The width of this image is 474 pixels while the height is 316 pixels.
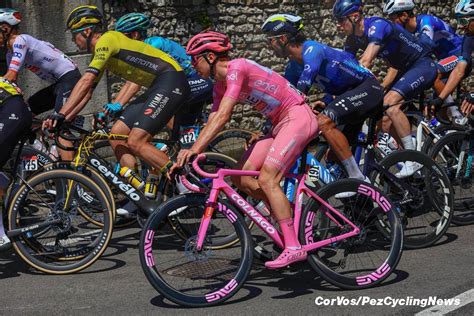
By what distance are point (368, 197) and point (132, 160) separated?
256 cm

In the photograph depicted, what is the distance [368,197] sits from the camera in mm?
7086

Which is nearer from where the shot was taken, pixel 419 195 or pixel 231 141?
pixel 419 195

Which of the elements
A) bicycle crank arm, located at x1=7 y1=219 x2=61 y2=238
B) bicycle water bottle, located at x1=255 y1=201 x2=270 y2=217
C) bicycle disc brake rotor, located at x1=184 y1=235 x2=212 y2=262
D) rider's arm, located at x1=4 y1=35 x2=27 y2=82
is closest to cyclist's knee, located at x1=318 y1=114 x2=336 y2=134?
bicycle water bottle, located at x1=255 y1=201 x2=270 y2=217

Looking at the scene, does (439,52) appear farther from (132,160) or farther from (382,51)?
(132,160)

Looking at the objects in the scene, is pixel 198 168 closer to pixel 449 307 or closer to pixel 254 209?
pixel 254 209

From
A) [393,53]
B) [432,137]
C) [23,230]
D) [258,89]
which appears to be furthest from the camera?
[393,53]

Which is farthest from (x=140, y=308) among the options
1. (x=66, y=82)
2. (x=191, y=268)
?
(x=66, y=82)

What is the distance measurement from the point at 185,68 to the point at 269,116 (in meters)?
3.46

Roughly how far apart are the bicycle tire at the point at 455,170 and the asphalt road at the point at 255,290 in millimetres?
875

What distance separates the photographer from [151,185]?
850cm

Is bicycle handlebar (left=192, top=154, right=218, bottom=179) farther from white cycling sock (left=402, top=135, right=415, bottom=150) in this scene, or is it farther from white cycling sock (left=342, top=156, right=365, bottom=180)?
white cycling sock (left=402, top=135, right=415, bottom=150)

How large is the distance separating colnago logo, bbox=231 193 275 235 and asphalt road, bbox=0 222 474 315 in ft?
1.17

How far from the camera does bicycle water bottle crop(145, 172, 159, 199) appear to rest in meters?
8.46

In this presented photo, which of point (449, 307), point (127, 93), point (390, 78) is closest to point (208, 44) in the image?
point (449, 307)
